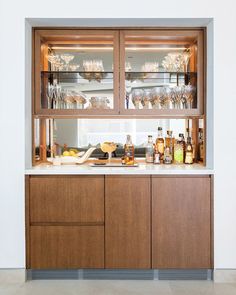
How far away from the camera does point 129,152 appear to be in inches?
148

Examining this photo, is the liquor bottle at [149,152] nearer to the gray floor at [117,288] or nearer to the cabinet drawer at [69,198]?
the cabinet drawer at [69,198]

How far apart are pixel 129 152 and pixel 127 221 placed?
75cm

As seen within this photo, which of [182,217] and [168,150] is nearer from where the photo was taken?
[182,217]

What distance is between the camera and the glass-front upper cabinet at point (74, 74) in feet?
11.3

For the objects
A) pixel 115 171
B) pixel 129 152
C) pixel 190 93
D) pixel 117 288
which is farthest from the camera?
pixel 129 152

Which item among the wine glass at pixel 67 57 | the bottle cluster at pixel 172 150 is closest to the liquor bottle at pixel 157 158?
the bottle cluster at pixel 172 150

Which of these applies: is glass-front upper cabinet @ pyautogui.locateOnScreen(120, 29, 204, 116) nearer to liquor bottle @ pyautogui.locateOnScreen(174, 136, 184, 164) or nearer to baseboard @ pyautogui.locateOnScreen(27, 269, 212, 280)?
liquor bottle @ pyautogui.locateOnScreen(174, 136, 184, 164)

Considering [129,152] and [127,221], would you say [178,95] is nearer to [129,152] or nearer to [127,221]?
[129,152]

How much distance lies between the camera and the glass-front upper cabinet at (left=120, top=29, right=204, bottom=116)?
3.45 m
